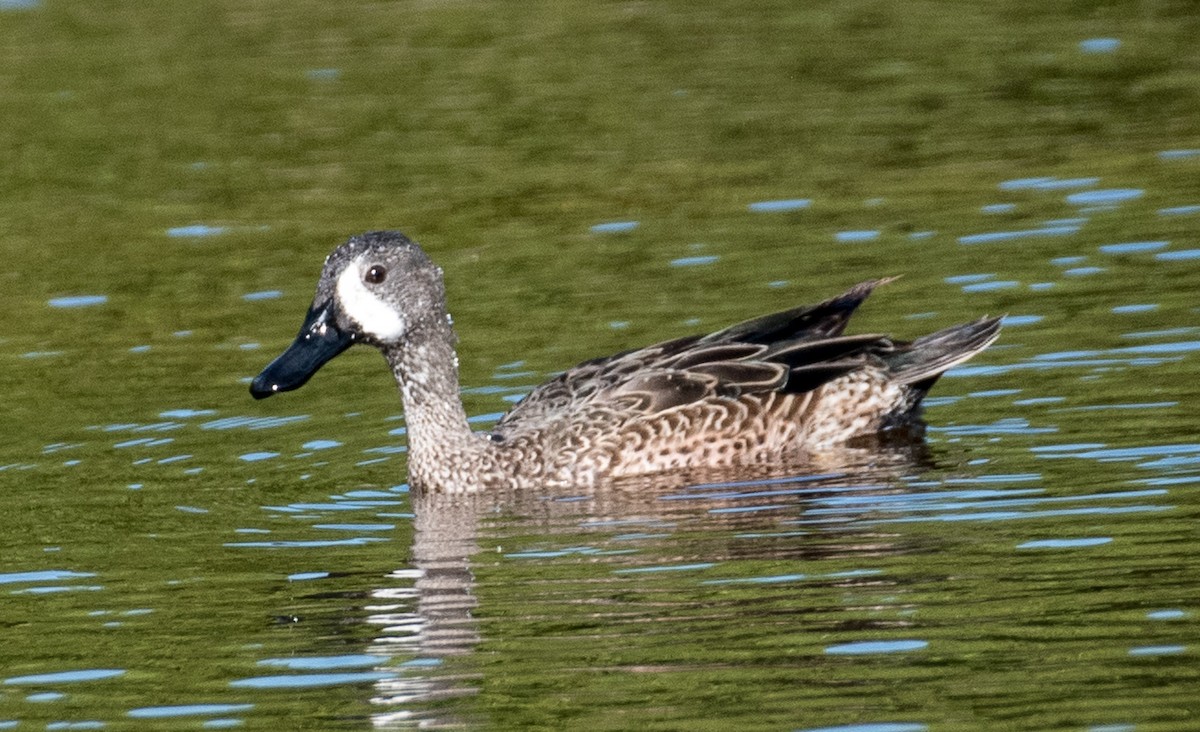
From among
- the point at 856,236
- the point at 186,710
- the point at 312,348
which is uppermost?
the point at 312,348

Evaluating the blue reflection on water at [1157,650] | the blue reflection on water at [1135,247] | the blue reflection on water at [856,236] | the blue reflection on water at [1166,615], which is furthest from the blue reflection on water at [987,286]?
the blue reflection on water at [1157,650]

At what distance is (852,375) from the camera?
1154 cm

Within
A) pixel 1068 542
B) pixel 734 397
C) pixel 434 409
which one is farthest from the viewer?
pixel 434 409

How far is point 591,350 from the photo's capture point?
1323cm

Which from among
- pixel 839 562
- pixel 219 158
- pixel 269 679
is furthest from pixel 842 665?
pixel 219 158

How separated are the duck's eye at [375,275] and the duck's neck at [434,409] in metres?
0.37

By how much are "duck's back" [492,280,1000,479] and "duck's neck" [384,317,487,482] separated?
0.65 ft

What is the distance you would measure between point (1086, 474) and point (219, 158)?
397 inches

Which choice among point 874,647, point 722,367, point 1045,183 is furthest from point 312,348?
point 1045,183

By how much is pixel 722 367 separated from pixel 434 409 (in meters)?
1.37

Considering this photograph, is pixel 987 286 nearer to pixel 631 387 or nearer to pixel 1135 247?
pixel 1135 247

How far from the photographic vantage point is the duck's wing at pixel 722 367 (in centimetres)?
1130

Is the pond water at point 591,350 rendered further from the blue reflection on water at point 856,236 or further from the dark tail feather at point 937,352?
the dark tail feather at point 937,352

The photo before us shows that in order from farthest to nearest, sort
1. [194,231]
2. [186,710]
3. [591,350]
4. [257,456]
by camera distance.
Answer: [194,231] → [591,350] → [257,456] → [186,710]
